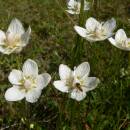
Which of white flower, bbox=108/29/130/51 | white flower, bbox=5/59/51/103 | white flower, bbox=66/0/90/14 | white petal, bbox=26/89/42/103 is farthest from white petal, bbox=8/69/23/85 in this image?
white flower, bbox=66/0/90/14

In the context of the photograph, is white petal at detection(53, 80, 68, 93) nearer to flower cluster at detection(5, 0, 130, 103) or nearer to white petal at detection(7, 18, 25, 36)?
flower cluster at detection(5, 0, 130, 103)

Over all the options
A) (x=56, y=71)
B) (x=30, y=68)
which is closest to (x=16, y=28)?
(x=30, y=68)

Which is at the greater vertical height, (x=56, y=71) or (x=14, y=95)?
(x=14, y=95)

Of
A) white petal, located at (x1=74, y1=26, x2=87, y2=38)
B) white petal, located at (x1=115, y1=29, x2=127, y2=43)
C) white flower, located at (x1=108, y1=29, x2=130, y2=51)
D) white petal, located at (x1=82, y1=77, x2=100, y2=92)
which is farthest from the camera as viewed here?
white petal, located at (x1=115, y1=29, x2=127, y2=43)

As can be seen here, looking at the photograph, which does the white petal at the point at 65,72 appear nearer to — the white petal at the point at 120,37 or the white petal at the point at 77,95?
the white petal at the point at 77,95

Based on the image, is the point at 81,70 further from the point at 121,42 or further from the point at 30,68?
the point at 121,42

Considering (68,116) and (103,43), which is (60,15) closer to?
(103,43)

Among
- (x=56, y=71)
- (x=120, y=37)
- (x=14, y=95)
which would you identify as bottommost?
(x=56, y=71)

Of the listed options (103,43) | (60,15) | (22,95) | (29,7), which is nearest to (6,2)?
(29,7)
